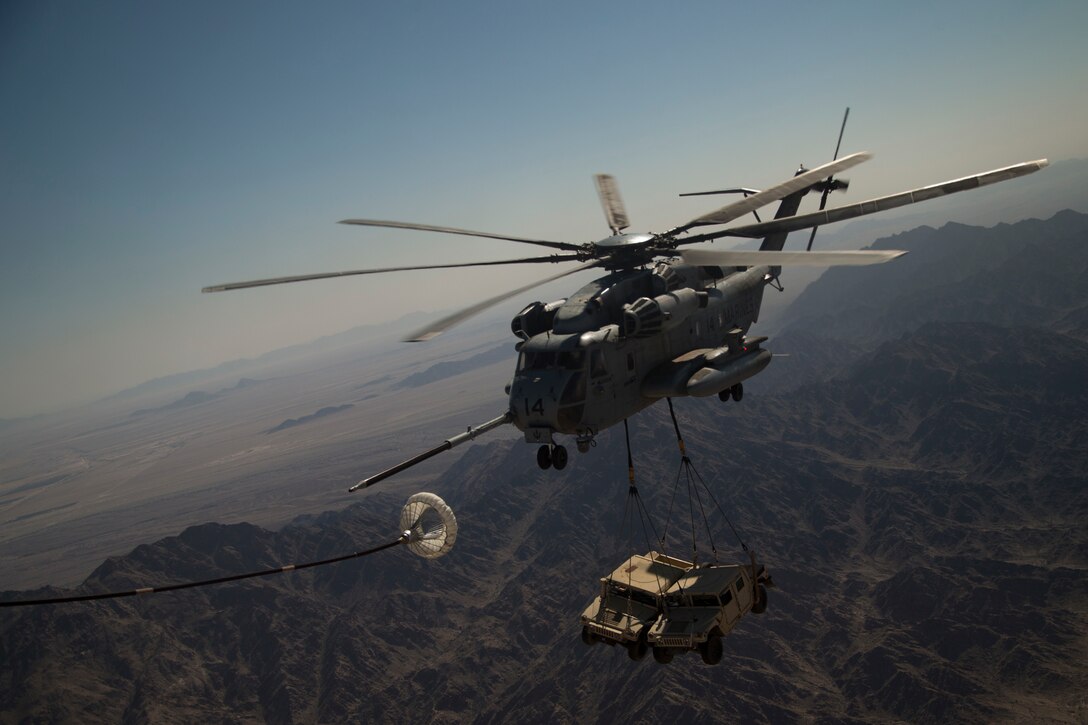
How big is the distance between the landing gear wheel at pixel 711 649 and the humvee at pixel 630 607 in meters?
2.06

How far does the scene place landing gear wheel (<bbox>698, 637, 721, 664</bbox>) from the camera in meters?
25.4

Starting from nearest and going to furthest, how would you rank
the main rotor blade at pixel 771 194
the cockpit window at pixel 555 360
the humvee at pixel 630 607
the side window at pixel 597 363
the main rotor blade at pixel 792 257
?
the main rotor blade at pixel 792 257 → the humvee at pixel 630 607 → the cockpit window at pixel 555 360 → the side window at pixel 597 363 → the main rotor blade at pixel 771 194

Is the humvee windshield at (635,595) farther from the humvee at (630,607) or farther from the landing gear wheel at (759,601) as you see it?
the landing gear wheel at (759,601)

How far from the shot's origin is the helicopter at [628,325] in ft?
83.5

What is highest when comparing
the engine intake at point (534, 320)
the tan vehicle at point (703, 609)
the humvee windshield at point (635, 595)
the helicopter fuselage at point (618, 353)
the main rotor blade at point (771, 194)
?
the main rotor blade at point (771, 194)

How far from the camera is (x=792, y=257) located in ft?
66.8

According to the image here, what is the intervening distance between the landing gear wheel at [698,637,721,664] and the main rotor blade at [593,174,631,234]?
17292 mm

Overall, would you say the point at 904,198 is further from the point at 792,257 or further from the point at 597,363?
the point at 597,363

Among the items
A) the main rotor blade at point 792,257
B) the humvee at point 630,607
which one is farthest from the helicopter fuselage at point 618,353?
the humvee at point 630,607

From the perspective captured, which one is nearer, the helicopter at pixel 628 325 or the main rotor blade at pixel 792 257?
the main rotor blade at pixel 792 257

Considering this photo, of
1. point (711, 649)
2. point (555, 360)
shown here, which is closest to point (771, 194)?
point (555, 360)

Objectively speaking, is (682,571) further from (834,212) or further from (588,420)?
(834,212)

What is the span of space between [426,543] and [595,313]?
10.6 metres

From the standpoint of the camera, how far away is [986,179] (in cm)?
2364
